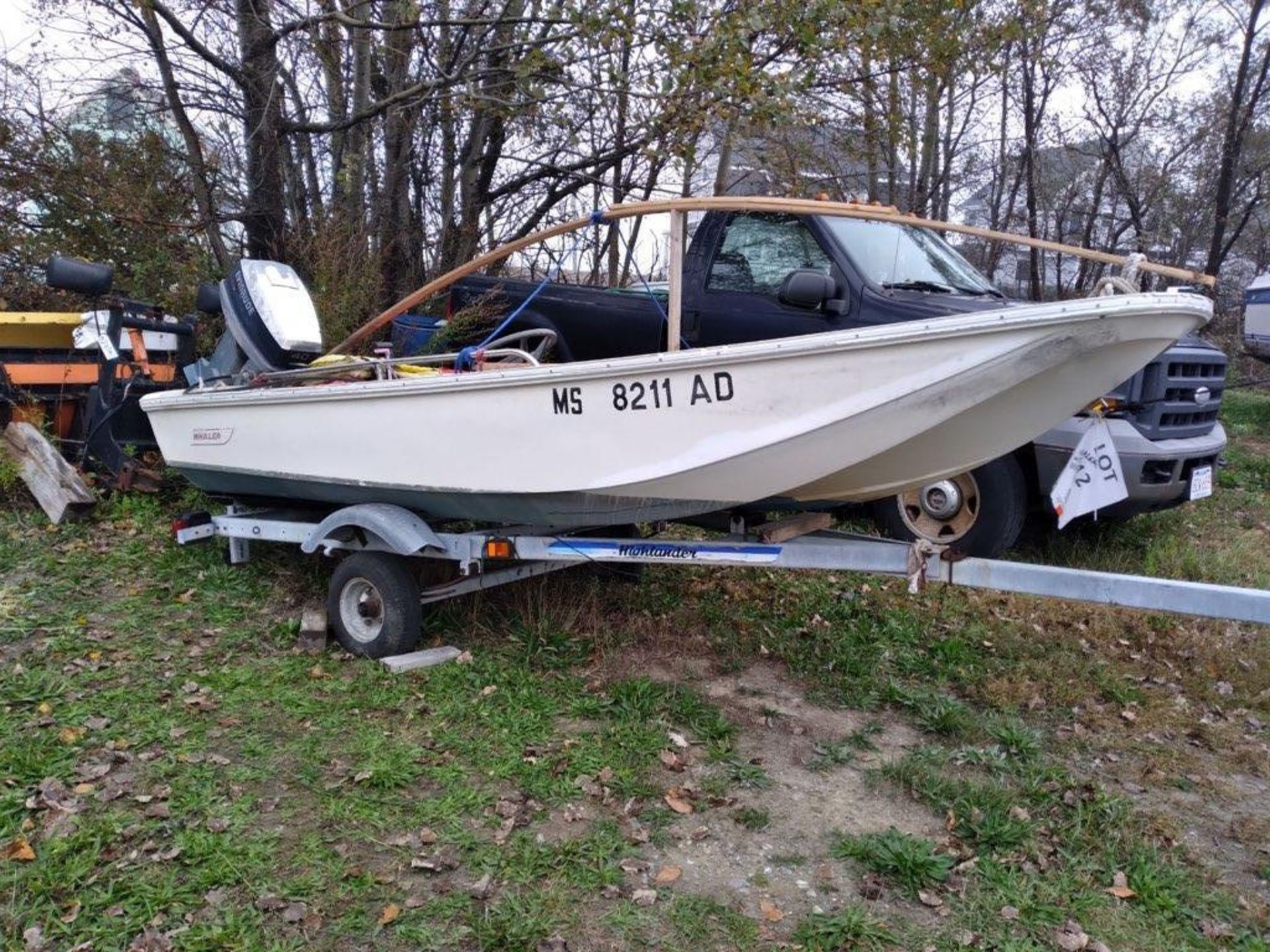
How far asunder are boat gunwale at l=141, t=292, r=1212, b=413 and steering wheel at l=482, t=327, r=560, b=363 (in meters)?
0.52

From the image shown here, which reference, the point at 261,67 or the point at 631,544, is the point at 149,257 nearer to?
the point at 261,67

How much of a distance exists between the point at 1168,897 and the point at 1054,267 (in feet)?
59.5

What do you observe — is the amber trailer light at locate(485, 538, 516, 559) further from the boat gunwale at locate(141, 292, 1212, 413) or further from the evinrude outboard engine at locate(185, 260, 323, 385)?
the evinrude outboard engine at locate(185, 260, 323, 385)

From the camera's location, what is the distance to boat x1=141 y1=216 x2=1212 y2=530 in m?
3.24

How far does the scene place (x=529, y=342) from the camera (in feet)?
19.0

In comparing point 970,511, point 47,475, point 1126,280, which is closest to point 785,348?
point 1126,280

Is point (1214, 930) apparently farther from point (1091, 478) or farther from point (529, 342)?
point (529, 342)

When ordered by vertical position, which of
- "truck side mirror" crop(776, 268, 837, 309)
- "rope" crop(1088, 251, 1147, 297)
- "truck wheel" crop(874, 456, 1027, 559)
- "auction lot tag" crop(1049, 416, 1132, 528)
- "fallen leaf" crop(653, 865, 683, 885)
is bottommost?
"fallen leaf" crop(653, 865, 683, 885)

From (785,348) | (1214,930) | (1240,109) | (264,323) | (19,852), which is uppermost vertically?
(1240,109)

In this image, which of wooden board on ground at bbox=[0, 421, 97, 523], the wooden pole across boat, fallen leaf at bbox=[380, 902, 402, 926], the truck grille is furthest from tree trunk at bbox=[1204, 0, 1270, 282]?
fallen leaf at bbox=[380, 902, 402, 926]

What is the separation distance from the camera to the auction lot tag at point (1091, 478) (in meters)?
3.55

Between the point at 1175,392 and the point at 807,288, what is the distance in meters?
2.69

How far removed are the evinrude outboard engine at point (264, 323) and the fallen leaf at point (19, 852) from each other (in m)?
2.79

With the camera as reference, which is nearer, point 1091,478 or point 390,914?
point 390,914
